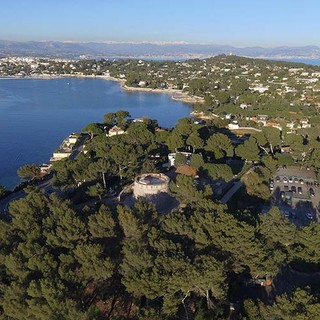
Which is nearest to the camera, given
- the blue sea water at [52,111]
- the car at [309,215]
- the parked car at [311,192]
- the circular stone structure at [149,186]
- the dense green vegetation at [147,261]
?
the dense green vegetation at [147,261]

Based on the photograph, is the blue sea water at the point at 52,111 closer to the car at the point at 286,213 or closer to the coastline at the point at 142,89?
the coastline at the point at 142,89

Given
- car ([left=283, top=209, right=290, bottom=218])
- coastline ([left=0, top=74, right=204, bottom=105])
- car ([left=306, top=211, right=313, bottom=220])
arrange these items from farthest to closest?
coastline ([left=0, top=74, right=204, bottom=105])
car ([left=283, top=209, right=290, bottom=218])
car ([left=306, top=211, right=313, bottom=220])

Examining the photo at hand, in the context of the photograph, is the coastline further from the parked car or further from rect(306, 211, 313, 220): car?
rect(306, 211, 313, 220): car

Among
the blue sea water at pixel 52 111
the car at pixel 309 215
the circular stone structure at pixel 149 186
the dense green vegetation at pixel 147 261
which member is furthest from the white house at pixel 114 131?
the car at pixel 309 215

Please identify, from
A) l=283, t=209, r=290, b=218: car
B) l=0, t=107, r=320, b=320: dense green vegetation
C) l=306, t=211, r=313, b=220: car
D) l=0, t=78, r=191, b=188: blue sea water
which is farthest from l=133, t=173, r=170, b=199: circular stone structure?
l=0, t=78, r=191, b=188: blue sea water

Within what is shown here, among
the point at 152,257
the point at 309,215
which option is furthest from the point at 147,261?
the point at 309,215

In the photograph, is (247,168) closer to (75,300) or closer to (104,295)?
(104,295)

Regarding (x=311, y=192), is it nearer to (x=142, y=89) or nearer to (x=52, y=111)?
(x=52, y=111)

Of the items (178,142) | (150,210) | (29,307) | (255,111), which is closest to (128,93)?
(255,111)
